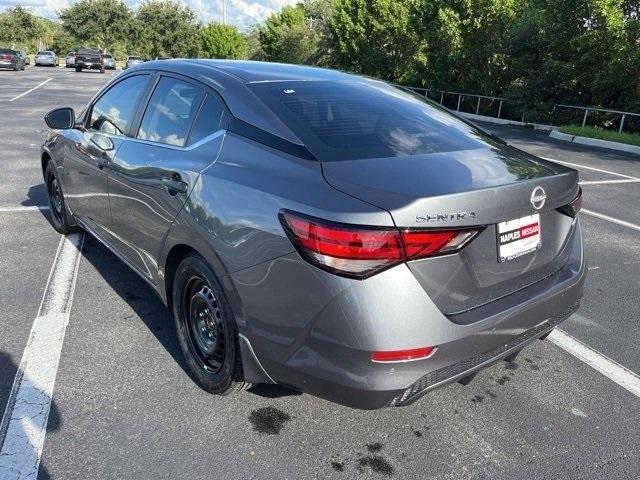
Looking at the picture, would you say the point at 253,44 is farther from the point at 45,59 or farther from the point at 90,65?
the point at 90,65

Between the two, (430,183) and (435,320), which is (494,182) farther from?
(435,320)

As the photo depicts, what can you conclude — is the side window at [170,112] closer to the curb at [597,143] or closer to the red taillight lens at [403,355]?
the red taillight lens at [403,355]

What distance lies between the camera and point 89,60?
45.6m

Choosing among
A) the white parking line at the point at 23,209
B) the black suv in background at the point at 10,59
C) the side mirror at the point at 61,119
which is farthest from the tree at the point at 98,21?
the side mirror at the point at 61,119

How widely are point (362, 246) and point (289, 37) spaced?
44.9 meters

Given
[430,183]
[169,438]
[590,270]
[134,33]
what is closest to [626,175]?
[590,270]

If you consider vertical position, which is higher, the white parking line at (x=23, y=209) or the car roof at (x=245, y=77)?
the car roof at (x=245, y=77)

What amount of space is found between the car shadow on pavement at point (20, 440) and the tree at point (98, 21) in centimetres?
7530

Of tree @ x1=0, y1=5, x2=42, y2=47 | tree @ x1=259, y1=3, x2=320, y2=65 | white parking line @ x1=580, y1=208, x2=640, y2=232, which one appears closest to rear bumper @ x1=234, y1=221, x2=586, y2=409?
white parking line @ x1=580, y1=208, x2=640, y2=232

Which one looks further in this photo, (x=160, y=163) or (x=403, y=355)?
(x=160, y=163)

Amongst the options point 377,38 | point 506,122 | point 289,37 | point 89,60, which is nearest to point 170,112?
point 506,122

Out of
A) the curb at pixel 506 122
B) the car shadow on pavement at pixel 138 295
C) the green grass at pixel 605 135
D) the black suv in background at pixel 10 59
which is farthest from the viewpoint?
the black suv in background at pixel 10 59

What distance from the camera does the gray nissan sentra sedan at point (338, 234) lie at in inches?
83.5

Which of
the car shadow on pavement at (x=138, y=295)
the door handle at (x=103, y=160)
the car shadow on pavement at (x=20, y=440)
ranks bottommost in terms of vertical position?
the car shadow on pavement at (x=138, y=295)
